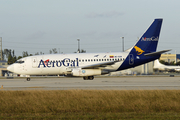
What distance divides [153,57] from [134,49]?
302 cm

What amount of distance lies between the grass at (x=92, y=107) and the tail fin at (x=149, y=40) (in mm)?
21522

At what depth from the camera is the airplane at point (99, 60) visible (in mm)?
36875

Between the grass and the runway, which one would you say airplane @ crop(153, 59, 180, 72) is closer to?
the runway

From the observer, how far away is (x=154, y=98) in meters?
15.2

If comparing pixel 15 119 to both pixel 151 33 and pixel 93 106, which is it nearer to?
pixel 93 106

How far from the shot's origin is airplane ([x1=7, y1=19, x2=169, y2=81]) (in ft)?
121

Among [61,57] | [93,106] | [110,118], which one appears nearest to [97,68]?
[61,57]

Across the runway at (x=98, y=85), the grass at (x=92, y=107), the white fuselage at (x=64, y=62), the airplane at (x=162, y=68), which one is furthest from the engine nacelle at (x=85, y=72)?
the airplane at (x=162, y=68)

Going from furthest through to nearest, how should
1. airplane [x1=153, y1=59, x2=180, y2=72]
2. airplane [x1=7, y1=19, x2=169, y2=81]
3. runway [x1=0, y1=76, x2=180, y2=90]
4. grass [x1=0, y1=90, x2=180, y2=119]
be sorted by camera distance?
airplane [x1=153, y1=59, x2=180, y2=72] < airplane [x1=7, y1=19, x2=169, y2=81] < runway [x1=0, y1=76, x2=180, y2=90] < grass [x1=0, y1=90, x2=180, y2=119]

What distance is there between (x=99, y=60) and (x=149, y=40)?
8045 millimetres

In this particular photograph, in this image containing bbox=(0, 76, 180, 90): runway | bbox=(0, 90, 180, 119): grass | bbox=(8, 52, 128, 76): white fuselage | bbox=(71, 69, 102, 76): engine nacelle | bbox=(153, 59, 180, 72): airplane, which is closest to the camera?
bbox=(0, 90, 180, 119): grass

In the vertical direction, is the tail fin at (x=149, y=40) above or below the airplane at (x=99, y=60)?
above

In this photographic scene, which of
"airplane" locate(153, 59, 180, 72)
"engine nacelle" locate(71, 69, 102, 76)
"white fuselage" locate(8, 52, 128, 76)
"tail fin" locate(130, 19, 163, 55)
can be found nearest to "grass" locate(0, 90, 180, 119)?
"engine nacelle" locate(71, 69, 102, 76)

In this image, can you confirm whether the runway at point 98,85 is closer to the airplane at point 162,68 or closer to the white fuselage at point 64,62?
the white fuselage at point 64,62
